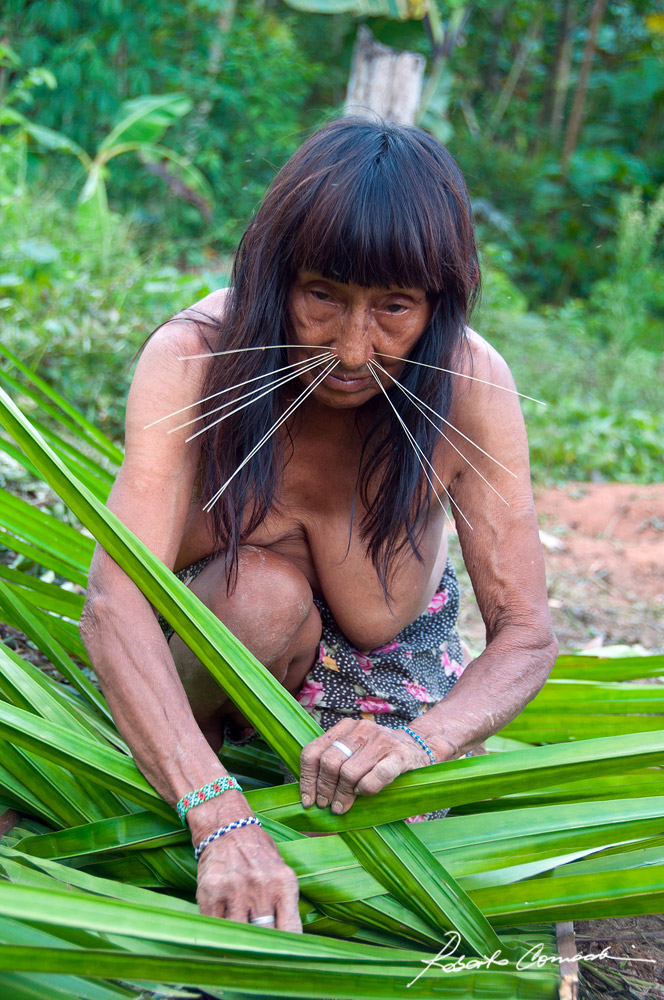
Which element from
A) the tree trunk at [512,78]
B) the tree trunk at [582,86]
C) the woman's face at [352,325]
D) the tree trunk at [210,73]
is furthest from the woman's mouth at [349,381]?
the tree trunk at [512,78]

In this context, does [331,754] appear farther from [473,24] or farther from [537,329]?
[473,24]

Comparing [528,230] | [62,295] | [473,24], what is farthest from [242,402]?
[473,24]

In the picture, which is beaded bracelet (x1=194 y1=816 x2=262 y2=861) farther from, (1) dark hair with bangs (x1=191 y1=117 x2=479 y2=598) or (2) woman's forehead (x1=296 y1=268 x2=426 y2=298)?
(2) woman's forehead (x1=296 y1=268 x2=426 y2=298)

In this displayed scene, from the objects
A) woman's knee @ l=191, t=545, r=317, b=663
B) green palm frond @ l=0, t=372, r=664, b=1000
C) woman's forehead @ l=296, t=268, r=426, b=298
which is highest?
woman's forehead @ l=296, t=268, r=426, b=298

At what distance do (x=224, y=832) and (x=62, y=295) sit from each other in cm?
290

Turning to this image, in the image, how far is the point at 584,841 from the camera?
118 cm

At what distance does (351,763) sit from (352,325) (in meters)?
0.63

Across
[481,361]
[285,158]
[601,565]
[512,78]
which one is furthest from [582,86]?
[481,361]

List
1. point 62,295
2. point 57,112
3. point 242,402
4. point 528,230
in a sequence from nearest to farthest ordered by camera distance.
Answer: point 242,402 → point 62,295 → point 57,112 → point 528,230

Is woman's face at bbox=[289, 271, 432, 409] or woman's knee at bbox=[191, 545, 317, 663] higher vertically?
woman's face at bbox=[289, 271, 432, 409]

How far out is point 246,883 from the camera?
1.08 m

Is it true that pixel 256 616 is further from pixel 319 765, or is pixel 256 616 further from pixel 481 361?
pixel 481 361

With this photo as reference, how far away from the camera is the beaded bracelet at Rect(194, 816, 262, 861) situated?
1.13 metres

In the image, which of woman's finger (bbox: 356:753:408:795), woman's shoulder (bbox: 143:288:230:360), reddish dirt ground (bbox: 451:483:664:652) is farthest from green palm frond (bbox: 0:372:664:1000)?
reddish dirt ground (bbox: 451:483:664:652)
